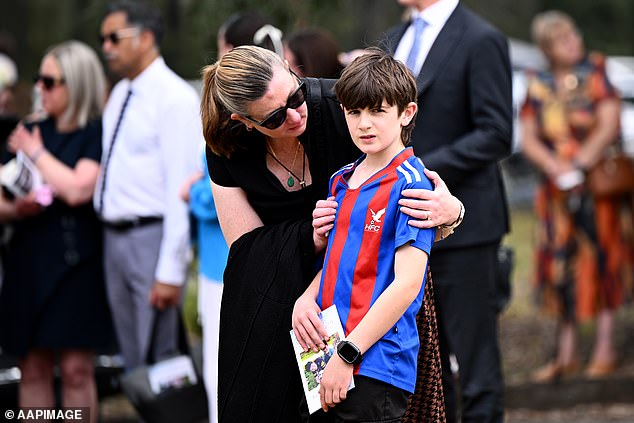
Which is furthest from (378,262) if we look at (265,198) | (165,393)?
(165,393)

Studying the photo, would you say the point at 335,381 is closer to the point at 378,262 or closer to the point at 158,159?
the point at 378,262

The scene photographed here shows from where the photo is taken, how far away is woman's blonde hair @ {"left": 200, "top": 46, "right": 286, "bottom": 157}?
3.23 meters

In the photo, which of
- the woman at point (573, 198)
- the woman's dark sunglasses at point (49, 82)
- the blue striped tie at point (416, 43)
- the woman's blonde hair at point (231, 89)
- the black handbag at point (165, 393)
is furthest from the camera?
the woman at point (573, 198)

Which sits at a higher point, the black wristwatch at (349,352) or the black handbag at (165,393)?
the black wristwatch at (349,352)

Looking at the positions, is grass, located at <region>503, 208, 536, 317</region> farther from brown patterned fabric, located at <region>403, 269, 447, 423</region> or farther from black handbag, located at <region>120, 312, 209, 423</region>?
brown patterned fabric, located at <region>403, 269, 447, 423</region>

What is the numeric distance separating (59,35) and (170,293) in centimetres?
1151

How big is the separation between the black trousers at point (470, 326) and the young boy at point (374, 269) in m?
1.36

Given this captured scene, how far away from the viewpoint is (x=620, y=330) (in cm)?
775

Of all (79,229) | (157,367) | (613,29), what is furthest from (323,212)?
(613,29)

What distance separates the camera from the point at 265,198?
11.3 feet

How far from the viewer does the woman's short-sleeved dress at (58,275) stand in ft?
17.1

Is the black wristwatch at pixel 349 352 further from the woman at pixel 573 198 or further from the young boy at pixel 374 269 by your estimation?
the woman at pixel 573 198

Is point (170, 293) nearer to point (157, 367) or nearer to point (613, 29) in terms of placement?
point (157, 367)

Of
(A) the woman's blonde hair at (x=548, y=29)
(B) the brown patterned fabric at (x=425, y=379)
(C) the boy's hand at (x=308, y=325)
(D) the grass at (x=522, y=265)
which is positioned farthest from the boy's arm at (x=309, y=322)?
(D) the grass at (x=522, y=265)
